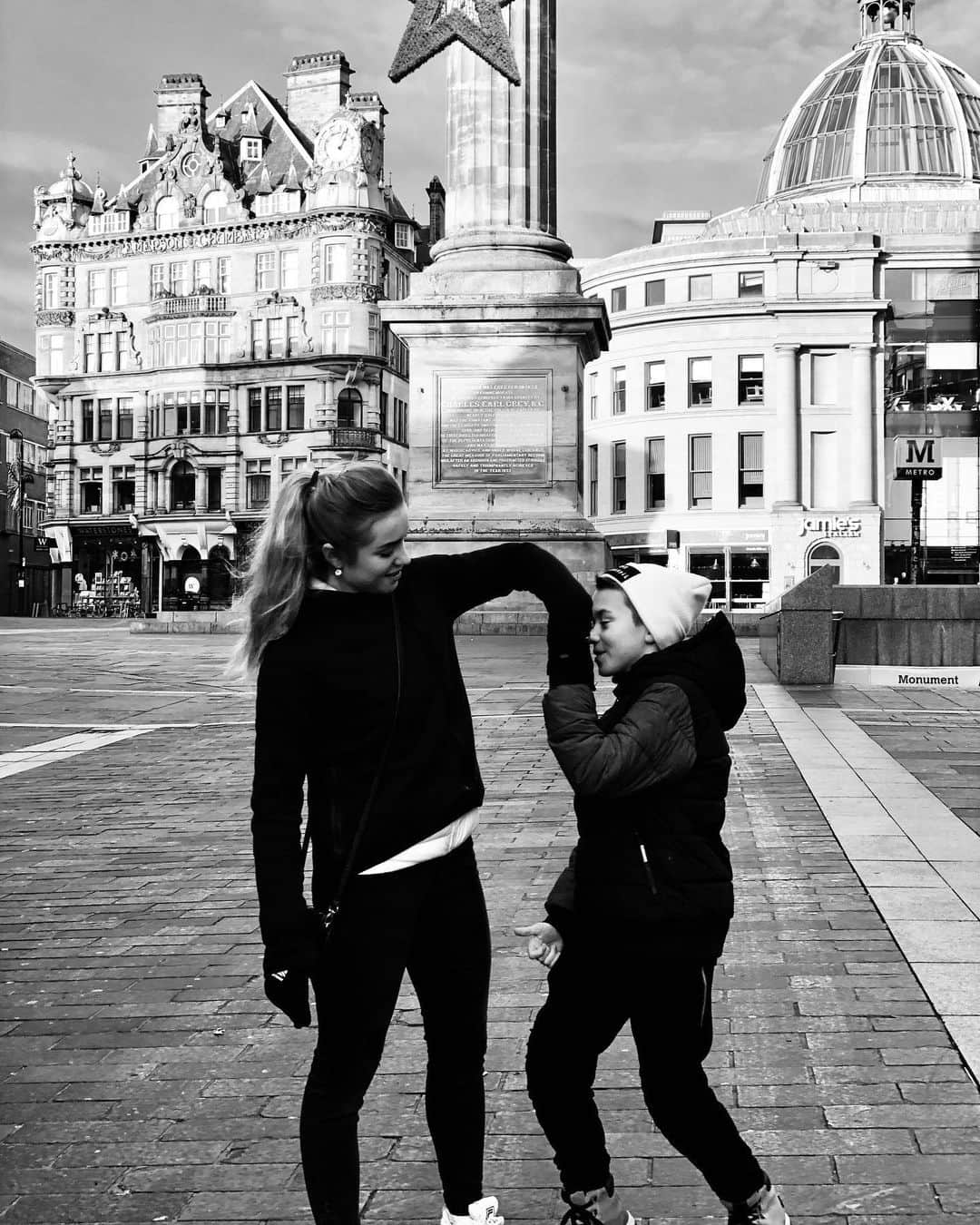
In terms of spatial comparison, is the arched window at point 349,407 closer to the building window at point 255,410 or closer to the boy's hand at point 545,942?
the building window at point 255,410

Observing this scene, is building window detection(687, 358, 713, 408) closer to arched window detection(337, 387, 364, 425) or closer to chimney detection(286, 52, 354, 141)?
arched window detection(337, 387, 364, 425)

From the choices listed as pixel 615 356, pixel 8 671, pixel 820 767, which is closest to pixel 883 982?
pixel 820 767

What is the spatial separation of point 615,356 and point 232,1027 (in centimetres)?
6593

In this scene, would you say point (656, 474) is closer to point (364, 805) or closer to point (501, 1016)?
point (501, 1016)

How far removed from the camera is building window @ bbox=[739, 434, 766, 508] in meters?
65.6

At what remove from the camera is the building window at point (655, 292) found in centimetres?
6781

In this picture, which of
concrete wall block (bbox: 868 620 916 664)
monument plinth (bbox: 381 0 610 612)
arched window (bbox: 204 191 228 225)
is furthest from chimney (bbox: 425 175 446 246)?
concrete wall block (bbox: 868 620 916 664)

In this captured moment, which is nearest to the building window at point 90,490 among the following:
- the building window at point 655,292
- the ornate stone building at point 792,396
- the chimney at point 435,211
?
the chimney at point 435,211

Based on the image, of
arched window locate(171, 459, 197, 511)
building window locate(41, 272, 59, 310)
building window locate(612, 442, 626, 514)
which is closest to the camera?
building window locate(612, 442, 626, 514)

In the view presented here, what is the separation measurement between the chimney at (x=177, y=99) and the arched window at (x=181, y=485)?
1901cm

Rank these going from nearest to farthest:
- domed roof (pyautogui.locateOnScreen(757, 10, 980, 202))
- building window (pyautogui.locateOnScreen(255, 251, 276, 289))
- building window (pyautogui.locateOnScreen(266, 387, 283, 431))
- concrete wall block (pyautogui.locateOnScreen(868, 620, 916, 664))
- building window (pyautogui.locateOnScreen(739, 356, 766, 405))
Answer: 1. concrete wall block (pyautogui.locateOnScreen(868, 620, 916, 664))
2. building window (pyautogui.locateOnScreen(739, 356, 766, 405))
3. building window (pyautogui.locateOnScreen(266, 387, 283, 431))
4. building window (pyautogui.locateOnScreen(255, 251, 276, 289))
5. domed roof (pyautogui.locateOnScreen(757, 10, 980, 202))

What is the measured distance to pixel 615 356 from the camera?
69.0 meters

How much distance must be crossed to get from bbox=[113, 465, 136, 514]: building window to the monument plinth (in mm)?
56063

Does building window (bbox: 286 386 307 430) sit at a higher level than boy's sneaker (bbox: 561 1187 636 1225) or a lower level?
higher
